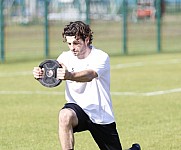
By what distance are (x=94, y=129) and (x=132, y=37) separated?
2739 centimetres

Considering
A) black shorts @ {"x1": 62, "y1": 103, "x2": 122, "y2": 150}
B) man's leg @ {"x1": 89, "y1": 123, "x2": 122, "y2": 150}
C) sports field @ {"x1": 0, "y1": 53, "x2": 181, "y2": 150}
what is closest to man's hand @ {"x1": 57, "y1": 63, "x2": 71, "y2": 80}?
black shorts @ {"x1": 62, "y1": 103, "x2": 122, "y2": 150}

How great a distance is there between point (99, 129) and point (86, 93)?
40cm

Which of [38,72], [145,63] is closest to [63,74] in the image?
[38,72]

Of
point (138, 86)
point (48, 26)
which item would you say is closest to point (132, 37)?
point (48, 26)

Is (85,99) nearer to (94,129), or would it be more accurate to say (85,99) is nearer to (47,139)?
(94,129)

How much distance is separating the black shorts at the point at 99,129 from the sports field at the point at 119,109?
1607mm

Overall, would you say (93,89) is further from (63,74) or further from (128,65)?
(128,65)

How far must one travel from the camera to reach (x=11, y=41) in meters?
32.0

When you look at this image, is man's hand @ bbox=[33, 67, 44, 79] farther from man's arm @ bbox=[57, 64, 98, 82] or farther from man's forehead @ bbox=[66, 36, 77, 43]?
man's forehead @ bbox=[66, 36, 77, 43]

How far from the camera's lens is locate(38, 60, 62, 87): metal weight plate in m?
7.61

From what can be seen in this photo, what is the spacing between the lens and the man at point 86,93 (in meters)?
7.93

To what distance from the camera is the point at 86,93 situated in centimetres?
816

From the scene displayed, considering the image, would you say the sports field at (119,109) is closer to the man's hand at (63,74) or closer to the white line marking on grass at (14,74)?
the white line marking on grass at (14,74)

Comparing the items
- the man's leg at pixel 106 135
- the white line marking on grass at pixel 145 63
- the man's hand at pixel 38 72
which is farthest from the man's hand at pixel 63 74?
the white line marking on grass at pixel 145 63
